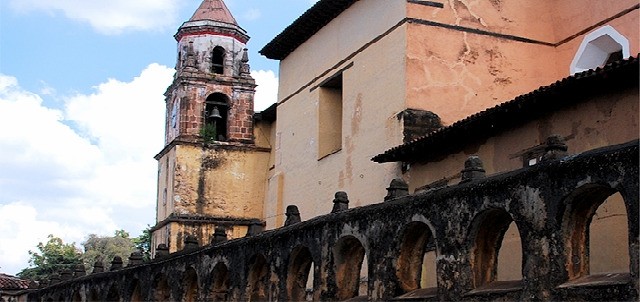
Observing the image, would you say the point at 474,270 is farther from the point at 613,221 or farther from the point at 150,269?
the point at 150,269

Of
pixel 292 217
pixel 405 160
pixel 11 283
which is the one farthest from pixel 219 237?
pixel 11 283

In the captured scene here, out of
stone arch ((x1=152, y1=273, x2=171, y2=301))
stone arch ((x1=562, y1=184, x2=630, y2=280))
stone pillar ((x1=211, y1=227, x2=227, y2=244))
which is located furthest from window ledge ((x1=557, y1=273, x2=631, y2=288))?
stone arch ((x1=152, y1=273, x2=171, y2=301))

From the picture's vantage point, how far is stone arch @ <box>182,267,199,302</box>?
1608cm

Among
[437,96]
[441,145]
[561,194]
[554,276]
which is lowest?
[554,276]

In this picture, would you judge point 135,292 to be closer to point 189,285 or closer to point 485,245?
point 189,285

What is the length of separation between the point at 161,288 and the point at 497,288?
380 inches

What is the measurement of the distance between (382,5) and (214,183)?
11.9 metres

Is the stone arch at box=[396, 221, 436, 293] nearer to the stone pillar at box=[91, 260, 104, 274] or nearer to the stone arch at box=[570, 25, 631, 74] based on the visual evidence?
the stone arch at box=[570, 25, 631, 74]

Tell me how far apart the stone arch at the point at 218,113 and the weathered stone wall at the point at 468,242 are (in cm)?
1545

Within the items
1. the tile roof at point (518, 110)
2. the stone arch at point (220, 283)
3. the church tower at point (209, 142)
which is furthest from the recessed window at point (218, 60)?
the stone arch at point (220, 283)

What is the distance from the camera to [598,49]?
57.1 ft

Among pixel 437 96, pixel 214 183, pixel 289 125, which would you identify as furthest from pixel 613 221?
pixel 214 183

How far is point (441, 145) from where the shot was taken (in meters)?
15.6

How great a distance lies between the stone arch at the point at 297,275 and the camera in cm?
1275
